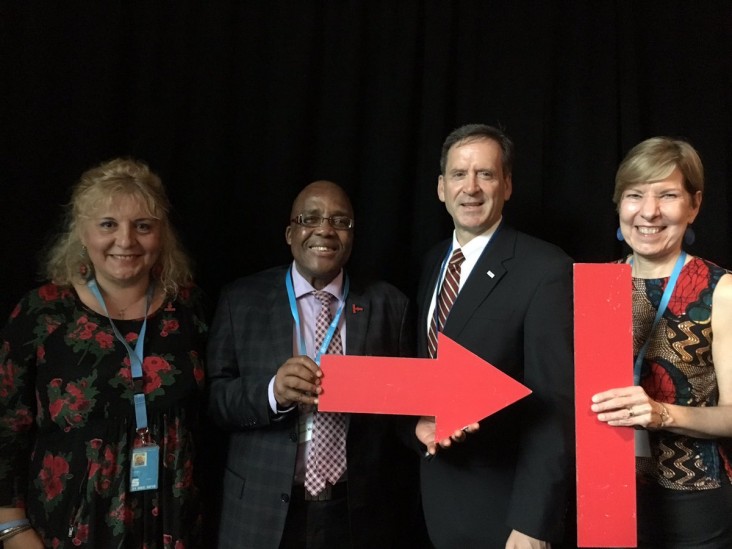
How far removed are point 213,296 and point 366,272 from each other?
64 cm

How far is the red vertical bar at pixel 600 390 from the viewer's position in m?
1.35

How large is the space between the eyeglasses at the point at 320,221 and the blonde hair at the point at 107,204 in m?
0.43

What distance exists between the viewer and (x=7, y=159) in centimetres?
213

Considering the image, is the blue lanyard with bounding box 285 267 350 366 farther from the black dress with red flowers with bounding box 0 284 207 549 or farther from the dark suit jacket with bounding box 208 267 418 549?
the black dress with red flowers with bounding box 0 284 207 549

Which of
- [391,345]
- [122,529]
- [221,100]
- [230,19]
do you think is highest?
[230,19]

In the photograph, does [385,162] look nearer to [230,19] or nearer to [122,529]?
[230,19]

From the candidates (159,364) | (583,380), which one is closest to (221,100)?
(159,364)

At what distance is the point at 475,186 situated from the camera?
5.88 ft

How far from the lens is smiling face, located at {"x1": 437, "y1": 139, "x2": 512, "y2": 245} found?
5.88 ft

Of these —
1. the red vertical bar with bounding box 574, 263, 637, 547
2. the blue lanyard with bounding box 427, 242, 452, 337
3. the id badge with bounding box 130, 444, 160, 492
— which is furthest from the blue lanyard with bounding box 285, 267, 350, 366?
the red vertical bar with bounding box 574, 263, 637, 547

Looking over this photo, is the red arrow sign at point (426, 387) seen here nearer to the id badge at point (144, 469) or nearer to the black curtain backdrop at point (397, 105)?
the id badge at point (144, 469)

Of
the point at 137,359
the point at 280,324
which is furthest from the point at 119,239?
the point at 280,324

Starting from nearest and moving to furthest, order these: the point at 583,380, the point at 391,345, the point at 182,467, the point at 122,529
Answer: the point at 583,380
the point at 122,529
the point at 182,467
the point at 391,345

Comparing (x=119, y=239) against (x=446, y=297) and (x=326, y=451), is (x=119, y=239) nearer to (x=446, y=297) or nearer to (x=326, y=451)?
(x=326, y=451)
